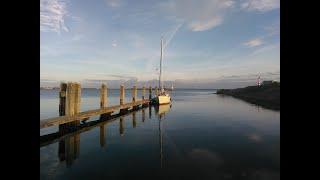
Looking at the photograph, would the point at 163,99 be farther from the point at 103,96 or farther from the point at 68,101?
the point at 68,101

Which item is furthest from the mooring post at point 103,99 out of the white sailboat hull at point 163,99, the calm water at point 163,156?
the white sailboat hull at point 163,99

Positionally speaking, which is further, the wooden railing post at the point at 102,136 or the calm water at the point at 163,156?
the wooden railing post at the point at 102,136

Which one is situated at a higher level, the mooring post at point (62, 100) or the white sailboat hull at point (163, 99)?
the mooring post at point (62, 100)

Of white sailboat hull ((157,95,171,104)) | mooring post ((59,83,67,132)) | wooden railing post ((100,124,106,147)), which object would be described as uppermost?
mooring post ((59,83,67,132))

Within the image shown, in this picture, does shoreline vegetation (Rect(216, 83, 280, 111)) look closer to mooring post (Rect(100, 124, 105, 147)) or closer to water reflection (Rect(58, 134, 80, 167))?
mooring post (Rect(100, 124, 105, 147))

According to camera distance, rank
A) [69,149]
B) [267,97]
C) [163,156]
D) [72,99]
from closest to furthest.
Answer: [163,156] → [69,149] → [72,99] → [267,97]

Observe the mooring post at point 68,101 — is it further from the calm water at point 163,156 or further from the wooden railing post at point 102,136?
the wooden railing post at point 102,136

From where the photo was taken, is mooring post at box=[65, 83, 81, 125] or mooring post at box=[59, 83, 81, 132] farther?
mooring post at box=[65, 83, 81, 125]

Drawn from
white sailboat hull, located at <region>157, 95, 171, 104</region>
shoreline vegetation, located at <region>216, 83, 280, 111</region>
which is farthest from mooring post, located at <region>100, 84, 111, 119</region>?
shoreline vegetation, located at <region>216, 83, 280, 111</region>

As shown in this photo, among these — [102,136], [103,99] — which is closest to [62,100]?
[102,136]

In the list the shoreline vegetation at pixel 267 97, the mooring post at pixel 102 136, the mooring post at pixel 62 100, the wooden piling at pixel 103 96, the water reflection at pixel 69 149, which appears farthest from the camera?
the shoreline vegetation at pixel 267 97

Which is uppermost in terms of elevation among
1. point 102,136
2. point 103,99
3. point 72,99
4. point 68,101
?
point 72,99
